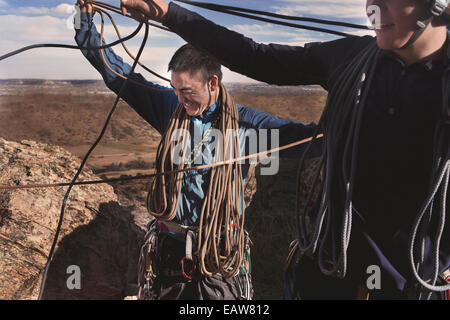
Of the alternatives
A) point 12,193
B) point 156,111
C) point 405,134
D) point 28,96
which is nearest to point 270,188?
point 156,111

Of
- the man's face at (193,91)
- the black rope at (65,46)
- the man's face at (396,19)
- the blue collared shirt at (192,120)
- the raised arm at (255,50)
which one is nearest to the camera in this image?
the man's face at (396,19)

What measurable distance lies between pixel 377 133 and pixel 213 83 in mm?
768

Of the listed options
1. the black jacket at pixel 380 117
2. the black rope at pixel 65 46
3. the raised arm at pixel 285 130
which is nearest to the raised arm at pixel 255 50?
the black jacket at pixel 380 117

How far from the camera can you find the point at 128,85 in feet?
5.65

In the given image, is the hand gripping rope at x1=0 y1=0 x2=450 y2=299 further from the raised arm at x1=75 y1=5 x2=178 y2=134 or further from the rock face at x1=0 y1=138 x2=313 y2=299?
the rock face at x1=0 y1=138 x2=313 y2=299

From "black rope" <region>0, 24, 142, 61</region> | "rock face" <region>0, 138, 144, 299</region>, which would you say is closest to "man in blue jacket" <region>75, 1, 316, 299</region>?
"black rope" <region>0, 24, 142, 61</region>

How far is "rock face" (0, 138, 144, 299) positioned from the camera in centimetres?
211

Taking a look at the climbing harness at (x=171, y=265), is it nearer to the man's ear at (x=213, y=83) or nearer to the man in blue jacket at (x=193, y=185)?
the man in blue jacket at (x=193, y=185)

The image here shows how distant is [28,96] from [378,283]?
10.6m

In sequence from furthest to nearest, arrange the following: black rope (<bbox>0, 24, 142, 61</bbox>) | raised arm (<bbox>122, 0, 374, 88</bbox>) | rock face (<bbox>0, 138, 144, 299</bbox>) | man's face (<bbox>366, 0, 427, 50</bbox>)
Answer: rock face (<bbox>0, 138, 144, 299</bbox>) < black rope (<bbox>0, 24, 142, 61</bbox>) < raised arm (<bbox>122, 0, 374, 88</bbox>) < man's face (<bbox>366, 0, 427, 50</bbox>)

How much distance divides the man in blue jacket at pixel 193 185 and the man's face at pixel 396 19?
731 millimetres

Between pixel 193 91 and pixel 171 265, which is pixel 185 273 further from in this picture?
pixel 193 91

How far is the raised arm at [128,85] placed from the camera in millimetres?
1613

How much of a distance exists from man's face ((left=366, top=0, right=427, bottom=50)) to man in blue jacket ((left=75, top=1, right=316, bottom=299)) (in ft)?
2.40
